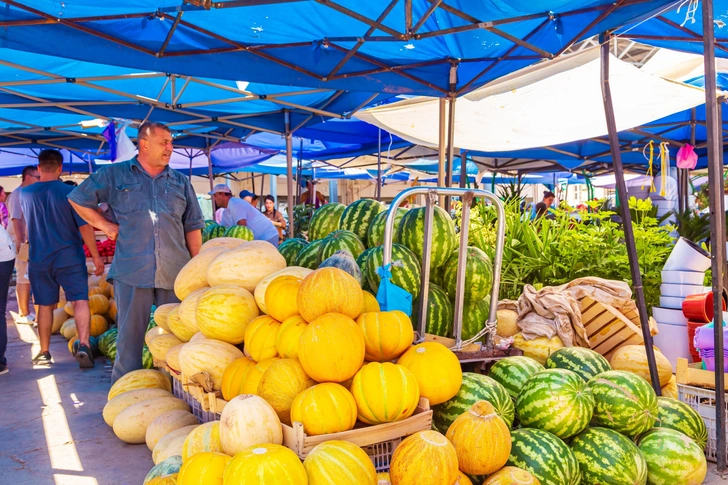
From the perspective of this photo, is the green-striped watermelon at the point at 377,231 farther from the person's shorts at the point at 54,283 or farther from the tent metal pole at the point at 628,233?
the person's shorts at the point at 54,283

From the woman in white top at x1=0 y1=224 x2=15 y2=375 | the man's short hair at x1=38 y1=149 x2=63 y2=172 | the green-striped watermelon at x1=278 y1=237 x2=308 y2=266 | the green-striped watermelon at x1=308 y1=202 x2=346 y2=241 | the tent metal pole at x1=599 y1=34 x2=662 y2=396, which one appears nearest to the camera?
the tent metal pole at x1=599 y1=34 x2=662 y2=396

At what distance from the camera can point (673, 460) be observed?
8.73 feet

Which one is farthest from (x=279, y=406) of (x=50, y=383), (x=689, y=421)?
(x=50, y=383)

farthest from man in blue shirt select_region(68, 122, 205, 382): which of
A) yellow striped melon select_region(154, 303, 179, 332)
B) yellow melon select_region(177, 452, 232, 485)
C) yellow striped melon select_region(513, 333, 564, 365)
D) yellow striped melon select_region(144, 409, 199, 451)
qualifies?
yellow striped melon select_region(513, 333, 564, 365)

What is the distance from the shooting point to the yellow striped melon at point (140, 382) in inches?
152

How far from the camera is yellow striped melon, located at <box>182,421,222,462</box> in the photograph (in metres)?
2.27

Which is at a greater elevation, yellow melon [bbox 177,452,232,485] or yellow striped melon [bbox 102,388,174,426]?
yellow melon [bbox 177,452,232,485]

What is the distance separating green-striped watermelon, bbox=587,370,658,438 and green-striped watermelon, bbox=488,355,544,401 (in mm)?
352

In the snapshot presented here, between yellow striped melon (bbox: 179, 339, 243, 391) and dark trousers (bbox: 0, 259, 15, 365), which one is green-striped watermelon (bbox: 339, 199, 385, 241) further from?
dark trousers (bbox: 0, 259, 15, 365)

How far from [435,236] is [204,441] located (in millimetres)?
1766

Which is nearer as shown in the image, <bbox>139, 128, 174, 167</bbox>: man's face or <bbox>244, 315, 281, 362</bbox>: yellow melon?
<bbox>244, 315, 281, 362</bbox>: yellow melon

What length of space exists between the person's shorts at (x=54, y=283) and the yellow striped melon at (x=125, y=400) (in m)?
2.38

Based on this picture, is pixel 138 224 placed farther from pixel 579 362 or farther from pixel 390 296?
pixel 579 362

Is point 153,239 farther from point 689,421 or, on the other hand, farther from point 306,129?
point 306,129
